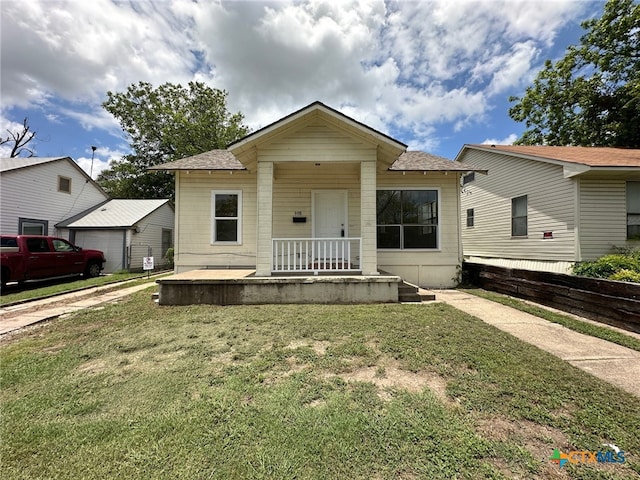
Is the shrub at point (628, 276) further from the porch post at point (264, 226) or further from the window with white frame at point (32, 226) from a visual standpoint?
the window with white frame at point (32, 226)

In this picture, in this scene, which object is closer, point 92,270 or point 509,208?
point 509,208

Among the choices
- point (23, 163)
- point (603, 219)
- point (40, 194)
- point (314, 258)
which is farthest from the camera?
point (23, 163)

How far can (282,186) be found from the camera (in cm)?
841

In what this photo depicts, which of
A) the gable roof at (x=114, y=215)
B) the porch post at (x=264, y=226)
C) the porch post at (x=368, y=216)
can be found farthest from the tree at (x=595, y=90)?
the gable roof at (x=114, y=215)

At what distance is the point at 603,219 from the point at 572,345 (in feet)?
21.4

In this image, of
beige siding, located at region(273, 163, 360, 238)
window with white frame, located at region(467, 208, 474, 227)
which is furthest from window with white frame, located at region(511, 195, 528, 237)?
beige siding, located at region(273, 163, 360, 238)

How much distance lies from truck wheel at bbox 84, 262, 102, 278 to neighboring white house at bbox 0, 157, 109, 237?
12.9 feet

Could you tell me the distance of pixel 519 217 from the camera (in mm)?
10039

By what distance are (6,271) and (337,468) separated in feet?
38.3

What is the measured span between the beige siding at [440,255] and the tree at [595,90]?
12498 millimetres

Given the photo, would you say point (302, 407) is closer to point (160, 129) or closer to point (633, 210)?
point (633, 210)

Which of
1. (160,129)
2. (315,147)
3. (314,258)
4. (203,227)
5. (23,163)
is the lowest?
(314,258)

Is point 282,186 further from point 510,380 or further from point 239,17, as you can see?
point 510,380

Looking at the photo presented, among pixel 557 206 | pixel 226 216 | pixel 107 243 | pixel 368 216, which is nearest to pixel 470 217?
pixel 557 206
